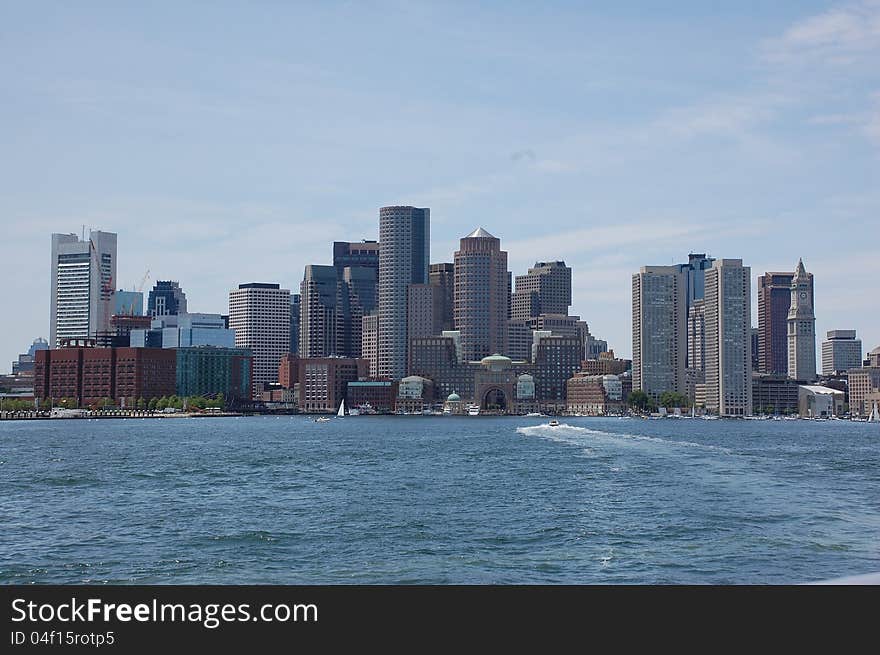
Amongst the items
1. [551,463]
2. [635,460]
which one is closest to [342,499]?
[551,463]

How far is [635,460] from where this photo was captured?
10806cm

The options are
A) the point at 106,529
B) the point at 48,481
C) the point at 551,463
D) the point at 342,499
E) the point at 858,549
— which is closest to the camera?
the point at 858,549

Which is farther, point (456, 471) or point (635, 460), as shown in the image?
point (635, 460)
